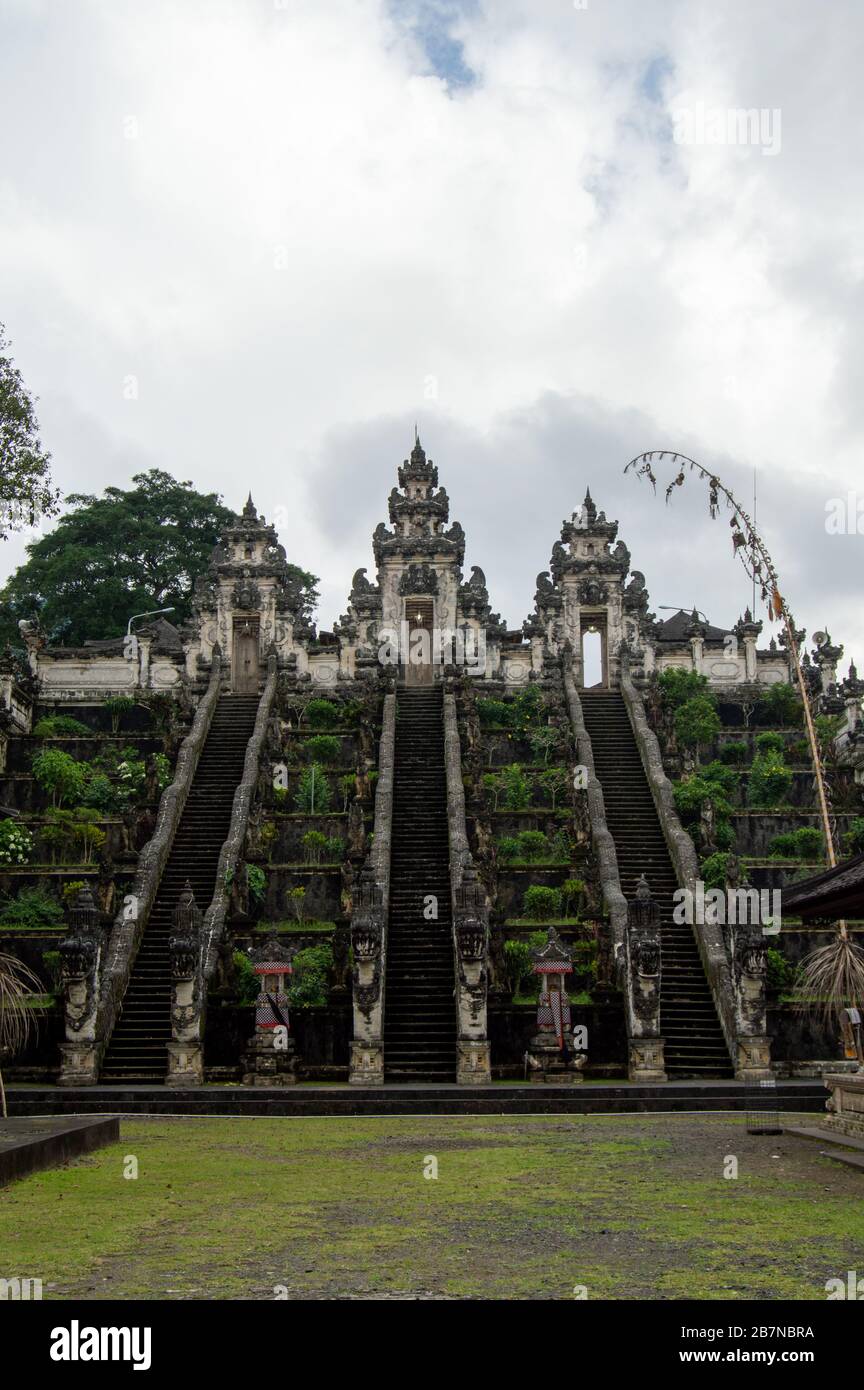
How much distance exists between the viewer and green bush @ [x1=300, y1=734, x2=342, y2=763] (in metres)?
34.0

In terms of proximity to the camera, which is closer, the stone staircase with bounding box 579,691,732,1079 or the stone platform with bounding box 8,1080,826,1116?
the stone platform with bounding box 8,1080,826,1116

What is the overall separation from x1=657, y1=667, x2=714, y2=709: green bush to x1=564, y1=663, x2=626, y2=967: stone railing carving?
3025 mm

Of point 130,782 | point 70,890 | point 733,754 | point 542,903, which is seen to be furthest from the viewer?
point 733,754

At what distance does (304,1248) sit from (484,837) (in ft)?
64.2

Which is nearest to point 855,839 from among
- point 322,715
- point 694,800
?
point 694,800

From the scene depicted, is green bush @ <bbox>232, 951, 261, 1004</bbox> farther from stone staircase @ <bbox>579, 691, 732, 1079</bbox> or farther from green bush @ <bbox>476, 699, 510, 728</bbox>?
green bush @ <bbox>476, 699, 510, 728</bbox>

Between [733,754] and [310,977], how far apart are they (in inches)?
601

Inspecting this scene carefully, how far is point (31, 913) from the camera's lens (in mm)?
26547

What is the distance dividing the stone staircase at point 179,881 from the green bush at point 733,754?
11.8 metres

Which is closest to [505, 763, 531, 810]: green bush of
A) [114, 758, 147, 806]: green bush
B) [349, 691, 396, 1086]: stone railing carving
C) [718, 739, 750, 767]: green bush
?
[718, 739, 750, 767]: green bush

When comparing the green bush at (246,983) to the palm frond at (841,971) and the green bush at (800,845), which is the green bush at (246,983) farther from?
the green bush at (800,845)

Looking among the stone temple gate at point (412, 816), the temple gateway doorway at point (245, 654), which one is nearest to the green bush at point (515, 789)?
the stone temple gate at point (412, 816)

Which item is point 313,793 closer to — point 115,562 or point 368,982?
point 368,982

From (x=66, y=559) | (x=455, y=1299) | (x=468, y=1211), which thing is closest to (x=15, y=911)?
(x=468, y=1211)
